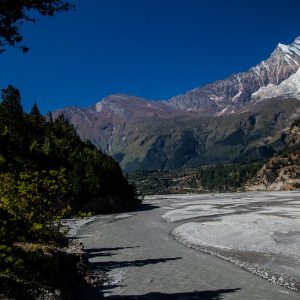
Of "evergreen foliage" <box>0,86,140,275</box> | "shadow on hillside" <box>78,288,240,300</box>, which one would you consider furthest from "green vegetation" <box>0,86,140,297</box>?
"shadow on hillside" <box>78,288,240,300</box>

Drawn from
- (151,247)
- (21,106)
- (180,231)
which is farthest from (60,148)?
(151,247)

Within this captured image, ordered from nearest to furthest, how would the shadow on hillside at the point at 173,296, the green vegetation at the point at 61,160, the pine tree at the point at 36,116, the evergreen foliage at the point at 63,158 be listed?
the shadow on hillside at the point at 173,296
the green vegetation at the point at 61,160
the evergreen foliage at the point at 63,158
the pine tree at the point at 36,116

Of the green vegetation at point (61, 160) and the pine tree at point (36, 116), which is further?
the pine tree at point (36, 116)

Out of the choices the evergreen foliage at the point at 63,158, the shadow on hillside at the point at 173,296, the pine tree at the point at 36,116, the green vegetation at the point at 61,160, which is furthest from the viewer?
the pine tree at the point at 36,116

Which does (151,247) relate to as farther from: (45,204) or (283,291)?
(283,291)

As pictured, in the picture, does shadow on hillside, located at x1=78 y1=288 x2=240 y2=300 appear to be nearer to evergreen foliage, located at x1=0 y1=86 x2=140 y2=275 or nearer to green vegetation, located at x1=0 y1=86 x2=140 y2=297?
green vegetation, located at x1=0 y1=86 x2=140 y2=297

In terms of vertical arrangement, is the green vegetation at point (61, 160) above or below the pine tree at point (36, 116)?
below

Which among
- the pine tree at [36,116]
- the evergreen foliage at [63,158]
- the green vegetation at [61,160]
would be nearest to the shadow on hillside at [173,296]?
the green vegetation at [61,160]

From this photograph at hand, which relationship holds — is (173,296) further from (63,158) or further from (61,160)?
(63,158)

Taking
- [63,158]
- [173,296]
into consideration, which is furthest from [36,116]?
[173,296]

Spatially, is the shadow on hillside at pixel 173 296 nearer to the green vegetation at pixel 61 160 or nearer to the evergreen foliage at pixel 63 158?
the green vegetation at pixel 61 160

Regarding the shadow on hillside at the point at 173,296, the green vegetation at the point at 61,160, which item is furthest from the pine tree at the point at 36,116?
the shadow on hillside at the point at 173,296

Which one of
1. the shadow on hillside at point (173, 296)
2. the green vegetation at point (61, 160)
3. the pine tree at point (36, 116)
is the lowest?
the shadow on hillside at point (173, 296)

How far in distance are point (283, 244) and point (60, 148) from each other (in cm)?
9668
